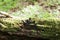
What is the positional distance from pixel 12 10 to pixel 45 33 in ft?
5.65

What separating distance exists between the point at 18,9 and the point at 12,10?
0.55ft

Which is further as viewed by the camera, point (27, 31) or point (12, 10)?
point (12, 10)

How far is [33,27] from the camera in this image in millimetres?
2609

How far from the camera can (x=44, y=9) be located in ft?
13.9

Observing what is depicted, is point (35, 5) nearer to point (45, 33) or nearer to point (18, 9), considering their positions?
point (18, 9)

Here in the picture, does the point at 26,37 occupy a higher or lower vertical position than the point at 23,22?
lower

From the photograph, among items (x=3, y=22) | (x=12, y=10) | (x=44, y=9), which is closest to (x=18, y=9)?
(x=12, y=10)

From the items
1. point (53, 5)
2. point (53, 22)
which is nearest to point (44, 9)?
point (53, 5)

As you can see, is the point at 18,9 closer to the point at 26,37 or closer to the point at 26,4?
the point at 26,4

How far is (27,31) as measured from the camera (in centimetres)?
260

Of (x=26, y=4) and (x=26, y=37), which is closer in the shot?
(x=26, y=37)

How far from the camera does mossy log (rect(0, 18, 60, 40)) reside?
8.53 feet

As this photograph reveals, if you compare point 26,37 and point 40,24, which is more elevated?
point 40,24

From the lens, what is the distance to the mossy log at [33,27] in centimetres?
260
